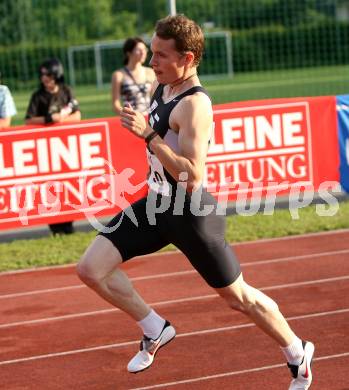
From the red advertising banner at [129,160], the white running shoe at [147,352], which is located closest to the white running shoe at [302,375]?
the white running shoe at [147,352]

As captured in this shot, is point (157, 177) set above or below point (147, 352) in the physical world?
above

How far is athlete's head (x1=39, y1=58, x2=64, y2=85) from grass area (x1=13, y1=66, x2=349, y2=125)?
17463 mm

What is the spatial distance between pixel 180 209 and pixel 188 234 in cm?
14

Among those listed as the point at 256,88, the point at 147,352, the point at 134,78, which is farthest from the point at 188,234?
the point at 256,88

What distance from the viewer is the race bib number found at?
557cm

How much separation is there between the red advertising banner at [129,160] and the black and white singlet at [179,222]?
5143 mm

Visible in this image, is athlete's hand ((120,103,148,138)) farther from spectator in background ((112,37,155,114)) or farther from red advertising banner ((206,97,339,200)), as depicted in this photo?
red advertising banner ((206,97,339,200))

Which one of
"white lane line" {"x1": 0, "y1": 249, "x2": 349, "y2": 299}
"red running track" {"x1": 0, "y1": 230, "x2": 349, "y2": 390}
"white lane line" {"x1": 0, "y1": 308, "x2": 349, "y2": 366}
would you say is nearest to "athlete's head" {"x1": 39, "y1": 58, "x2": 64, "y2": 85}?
"red running track" {"x1": 0, "y1": 230, "x2": 349, "y2": 390}

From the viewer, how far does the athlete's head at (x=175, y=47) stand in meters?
5.40

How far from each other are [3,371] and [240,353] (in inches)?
59.3

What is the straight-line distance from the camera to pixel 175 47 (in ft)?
17.7

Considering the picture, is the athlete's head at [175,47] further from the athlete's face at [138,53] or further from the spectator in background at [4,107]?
the athlete's face at [138,53]

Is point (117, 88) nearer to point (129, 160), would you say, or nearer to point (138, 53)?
point (138, 53)

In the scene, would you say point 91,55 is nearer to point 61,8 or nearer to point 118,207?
point 61,8
